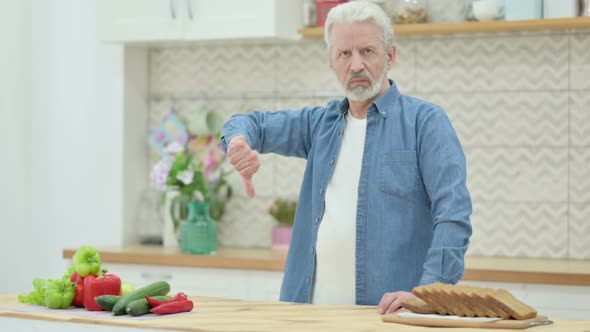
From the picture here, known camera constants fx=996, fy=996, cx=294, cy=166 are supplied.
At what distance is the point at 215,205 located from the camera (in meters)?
4.43

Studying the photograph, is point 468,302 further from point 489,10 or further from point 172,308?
point 489,10

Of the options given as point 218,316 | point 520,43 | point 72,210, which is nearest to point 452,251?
point 218,316

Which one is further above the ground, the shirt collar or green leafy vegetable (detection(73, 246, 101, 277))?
the shirt collar

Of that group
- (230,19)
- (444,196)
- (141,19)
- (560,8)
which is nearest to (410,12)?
(560,8)

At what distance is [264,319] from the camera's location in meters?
2.15

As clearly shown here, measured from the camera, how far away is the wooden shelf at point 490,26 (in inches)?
148

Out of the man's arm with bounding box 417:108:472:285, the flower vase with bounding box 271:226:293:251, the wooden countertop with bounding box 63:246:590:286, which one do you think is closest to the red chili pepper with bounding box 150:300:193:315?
the man's arm with bounding box 417:108:472:285

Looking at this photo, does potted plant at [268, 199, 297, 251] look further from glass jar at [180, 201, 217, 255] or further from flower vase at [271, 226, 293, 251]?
glass jar at [180, 201, 217, 255]

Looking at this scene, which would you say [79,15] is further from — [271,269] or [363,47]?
[363,47]

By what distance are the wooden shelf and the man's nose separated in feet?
4.46

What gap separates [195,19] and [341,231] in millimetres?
1821

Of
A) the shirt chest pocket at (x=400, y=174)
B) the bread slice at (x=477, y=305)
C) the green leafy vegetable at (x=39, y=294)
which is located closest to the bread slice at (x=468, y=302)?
the bread slice at (x=477, y=305)

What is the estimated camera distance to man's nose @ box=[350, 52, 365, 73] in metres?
2.63

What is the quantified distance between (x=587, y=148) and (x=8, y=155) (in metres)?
2.56
